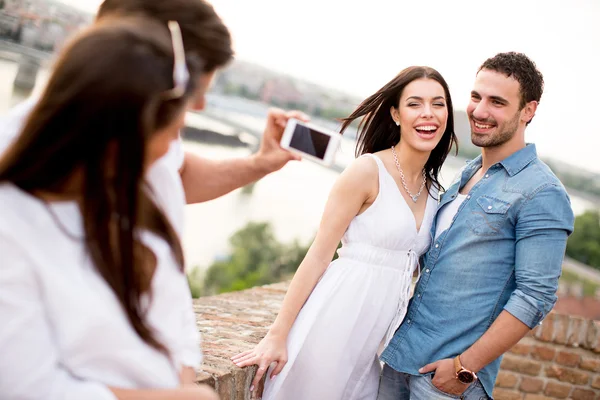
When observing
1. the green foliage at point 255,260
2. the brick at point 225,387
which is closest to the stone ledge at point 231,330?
the brick at point 225,387

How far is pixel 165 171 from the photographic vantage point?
A: 139 cm

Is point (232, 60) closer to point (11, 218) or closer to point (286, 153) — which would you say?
point (286, 153)

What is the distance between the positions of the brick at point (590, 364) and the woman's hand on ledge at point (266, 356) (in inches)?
114

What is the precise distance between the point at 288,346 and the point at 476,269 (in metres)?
0.88

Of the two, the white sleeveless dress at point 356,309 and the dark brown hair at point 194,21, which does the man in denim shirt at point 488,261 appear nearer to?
the white sleeveless dress at point 356,309

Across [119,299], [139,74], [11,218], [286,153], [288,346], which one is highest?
[139,74]

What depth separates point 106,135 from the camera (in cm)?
99

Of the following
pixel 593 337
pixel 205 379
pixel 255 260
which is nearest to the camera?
pixel 205 379

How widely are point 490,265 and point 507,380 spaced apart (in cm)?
236

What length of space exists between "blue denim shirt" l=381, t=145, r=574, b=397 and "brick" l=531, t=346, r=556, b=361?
7.00 ft

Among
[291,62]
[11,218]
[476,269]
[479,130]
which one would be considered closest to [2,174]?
[11,218]

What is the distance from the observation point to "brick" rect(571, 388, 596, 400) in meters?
4.35

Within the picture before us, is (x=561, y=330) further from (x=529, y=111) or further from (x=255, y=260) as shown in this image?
(x=255, y=260)

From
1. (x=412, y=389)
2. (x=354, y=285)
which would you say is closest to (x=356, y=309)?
(x=354, y=285)
